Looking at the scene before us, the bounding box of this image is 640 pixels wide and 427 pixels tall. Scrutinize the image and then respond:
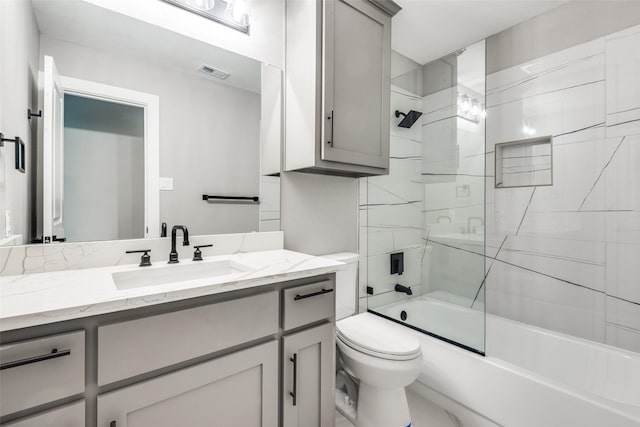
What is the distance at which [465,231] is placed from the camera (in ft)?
6.14

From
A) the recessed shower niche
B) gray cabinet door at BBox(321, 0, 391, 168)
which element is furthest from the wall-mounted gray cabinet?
the recessed shower niche

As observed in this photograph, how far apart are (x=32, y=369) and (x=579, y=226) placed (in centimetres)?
260

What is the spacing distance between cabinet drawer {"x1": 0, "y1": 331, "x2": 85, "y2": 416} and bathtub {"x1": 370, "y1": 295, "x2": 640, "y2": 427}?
1.62 metres

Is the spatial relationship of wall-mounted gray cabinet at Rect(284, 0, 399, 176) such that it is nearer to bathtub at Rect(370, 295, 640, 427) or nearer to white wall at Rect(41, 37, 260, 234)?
white wall at Rect(41, 37, 260, 234)

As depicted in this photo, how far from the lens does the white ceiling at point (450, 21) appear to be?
1.85m

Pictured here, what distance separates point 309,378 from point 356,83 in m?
1.48

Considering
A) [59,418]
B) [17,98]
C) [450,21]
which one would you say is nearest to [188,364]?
[59,418]

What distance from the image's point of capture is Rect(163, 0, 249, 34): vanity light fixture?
141 centimetres

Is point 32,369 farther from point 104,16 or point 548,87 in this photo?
point 548,87

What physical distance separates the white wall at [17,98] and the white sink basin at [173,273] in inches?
14.4

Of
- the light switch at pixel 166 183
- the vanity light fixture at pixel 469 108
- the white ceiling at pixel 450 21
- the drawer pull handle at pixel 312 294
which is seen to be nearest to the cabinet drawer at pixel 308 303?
the drawer pull handle at pixel 312 294

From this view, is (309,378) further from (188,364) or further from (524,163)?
(524,163)

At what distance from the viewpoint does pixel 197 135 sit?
142 cm

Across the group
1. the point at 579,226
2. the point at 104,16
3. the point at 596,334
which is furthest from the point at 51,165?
the point at 596,334
